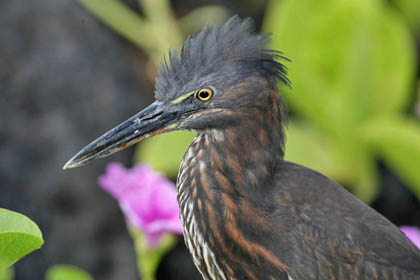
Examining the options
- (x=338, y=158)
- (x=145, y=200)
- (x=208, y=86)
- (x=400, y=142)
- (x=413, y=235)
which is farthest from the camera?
(x=338, y=158)

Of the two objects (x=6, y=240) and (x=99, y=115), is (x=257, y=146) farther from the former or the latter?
(x=99, y=115)

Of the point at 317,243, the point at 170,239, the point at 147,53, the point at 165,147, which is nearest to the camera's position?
the point at 317,243

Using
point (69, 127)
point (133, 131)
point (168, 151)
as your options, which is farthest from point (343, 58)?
point (133, 131)

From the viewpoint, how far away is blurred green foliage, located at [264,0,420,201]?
3242 mm

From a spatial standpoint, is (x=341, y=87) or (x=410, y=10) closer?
(x=341, y=87)

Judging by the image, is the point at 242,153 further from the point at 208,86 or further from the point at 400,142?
the point at 400,142

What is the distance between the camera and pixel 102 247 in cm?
327

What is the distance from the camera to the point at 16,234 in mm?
1416

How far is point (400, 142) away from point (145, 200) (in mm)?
1416

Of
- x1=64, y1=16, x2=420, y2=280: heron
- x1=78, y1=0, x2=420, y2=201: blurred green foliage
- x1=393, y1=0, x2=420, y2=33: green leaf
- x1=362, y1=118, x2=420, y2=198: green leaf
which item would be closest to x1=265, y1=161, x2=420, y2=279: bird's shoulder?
x1=64, y1=16, x2=420, y2=280: heron

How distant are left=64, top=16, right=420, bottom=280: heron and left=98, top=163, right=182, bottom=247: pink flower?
0.30 feet

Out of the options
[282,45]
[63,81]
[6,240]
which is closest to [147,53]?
[63,81]

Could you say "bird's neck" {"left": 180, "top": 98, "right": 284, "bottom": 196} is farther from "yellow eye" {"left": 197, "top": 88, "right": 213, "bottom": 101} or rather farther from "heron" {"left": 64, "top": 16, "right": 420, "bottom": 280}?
"yellow eye" {"left": 197, "top": 88, "right": 213, "bottom": 101}

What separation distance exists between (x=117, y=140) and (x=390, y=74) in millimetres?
1952
